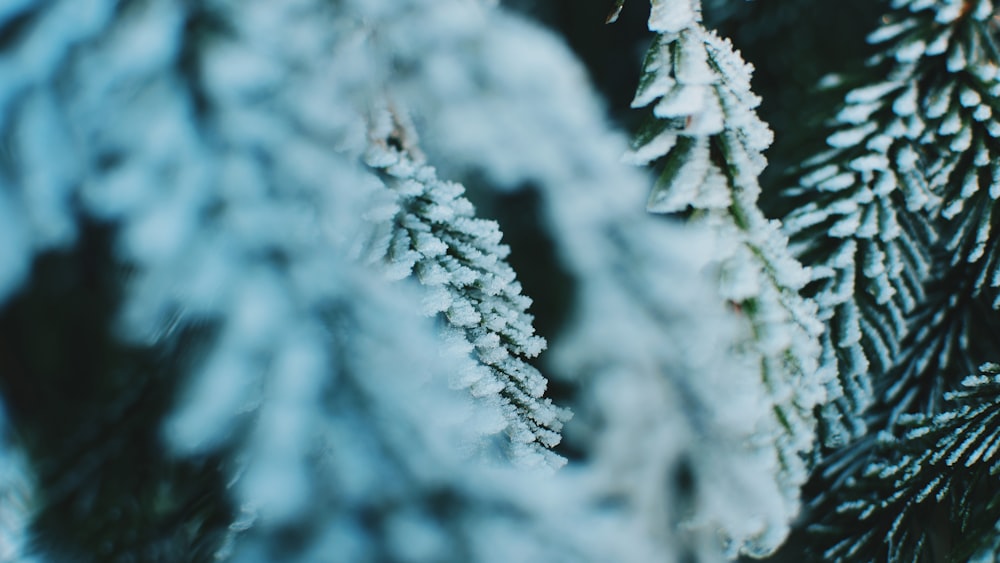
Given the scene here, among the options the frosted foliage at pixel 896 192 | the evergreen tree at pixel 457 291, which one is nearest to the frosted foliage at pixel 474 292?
the evergreen tree at pixel 457 291

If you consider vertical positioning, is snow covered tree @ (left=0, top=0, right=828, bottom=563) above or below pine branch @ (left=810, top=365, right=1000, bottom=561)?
above

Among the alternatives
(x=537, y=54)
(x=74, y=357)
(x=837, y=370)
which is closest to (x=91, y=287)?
(x=74, y=357)

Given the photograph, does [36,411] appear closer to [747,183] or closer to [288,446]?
[288,446]

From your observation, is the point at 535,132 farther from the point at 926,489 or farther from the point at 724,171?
the point at 926,489

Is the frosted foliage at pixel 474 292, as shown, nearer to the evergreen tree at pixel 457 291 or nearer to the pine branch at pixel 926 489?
the evergreen tree at pixel 457 291

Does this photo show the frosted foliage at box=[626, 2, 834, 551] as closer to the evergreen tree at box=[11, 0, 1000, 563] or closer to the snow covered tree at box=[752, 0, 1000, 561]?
the evergreen tree at box=[11, 0, 1000, 563]

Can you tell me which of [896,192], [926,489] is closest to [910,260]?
[896,192]

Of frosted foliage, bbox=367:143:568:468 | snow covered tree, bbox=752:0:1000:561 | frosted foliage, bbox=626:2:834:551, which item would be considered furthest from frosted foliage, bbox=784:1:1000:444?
frosted foliage, bbox=367:143:568:468
